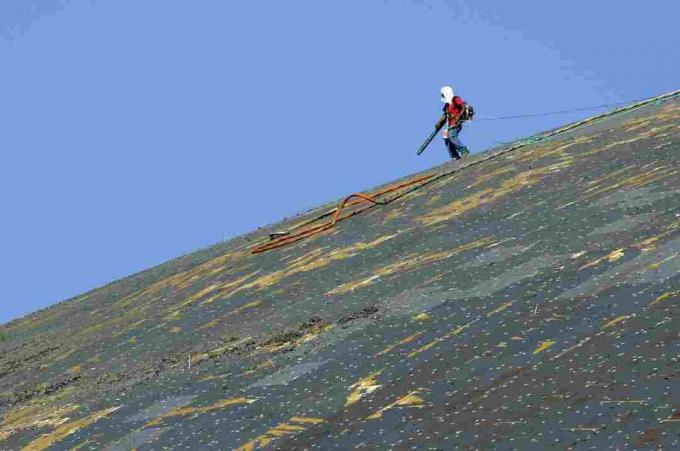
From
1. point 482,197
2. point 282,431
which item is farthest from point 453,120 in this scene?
point 282,431

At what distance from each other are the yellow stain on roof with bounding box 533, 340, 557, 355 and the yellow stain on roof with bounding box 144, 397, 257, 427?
2702mm

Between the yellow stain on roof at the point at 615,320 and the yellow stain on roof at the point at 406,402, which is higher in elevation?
the yellow stain on roof at the point at 406,402

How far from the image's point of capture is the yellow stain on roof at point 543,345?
35.9ft

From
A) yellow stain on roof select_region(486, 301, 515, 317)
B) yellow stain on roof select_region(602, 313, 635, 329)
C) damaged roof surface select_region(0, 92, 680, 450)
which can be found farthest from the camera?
yellow stain on roof select_region(486, 301, 515, 317)

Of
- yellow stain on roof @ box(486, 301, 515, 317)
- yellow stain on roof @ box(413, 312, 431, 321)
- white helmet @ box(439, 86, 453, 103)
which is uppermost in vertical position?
white helmet @ box(439, 86, 453, 103)

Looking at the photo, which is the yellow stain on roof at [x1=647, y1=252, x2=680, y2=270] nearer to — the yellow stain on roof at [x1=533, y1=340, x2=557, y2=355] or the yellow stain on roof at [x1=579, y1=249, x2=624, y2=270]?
the yellow stain on roof at [x1=579, y1=249, x2=624, y2=270]

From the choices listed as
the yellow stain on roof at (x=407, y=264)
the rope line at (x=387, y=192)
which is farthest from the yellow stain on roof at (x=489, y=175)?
the yellow stain on roof at (x=407, y=264)

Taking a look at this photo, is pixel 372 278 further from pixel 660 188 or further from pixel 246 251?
pixel 246 251

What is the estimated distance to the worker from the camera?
98.2 ft

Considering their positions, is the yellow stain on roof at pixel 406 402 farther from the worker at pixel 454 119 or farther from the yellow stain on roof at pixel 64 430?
the worker at pixel 454 119

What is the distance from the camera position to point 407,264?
1694 cm

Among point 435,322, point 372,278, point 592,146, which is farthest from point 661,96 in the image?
point 435,322

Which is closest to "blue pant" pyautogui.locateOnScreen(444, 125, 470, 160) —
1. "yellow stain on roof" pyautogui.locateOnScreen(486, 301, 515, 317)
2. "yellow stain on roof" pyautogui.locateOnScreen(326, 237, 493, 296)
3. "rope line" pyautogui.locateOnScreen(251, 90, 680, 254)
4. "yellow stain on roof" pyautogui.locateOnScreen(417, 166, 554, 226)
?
"rope line" pyautogui.locateOnScreen(251, 90, 680, 254)

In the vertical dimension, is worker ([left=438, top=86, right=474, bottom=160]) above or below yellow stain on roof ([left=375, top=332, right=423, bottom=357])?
above
